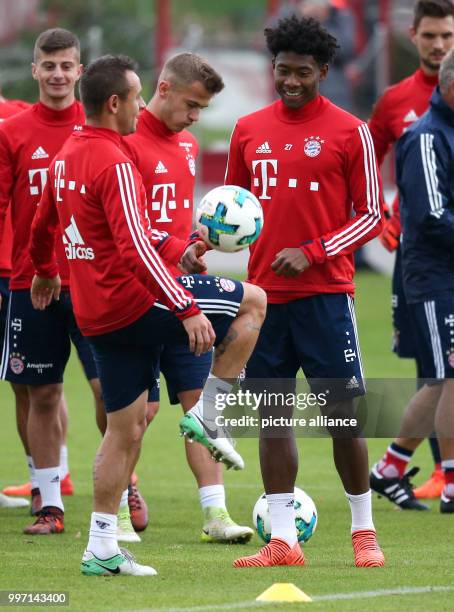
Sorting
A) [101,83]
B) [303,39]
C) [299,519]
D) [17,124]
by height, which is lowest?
[299,519]

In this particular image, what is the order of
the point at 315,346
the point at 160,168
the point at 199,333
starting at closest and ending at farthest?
the point at 199,333 < the point at 315,346 < the point at 160,168

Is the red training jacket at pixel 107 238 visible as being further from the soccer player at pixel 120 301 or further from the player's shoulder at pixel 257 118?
the player's shoulder at pixel 257 118

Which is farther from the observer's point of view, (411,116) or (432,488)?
(411,116)

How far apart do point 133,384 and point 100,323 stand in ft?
1.05

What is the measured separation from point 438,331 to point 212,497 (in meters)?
1.77

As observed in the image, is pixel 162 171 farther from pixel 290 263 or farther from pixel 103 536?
pixel 103 536

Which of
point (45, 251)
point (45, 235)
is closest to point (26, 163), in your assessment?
point (45, 251)

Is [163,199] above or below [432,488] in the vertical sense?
above

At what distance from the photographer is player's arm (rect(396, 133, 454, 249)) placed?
871 centimetres

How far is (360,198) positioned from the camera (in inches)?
280

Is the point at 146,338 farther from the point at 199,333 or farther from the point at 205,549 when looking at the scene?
the point at 205,549

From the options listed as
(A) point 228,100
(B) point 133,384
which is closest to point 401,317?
(B) point 133,384

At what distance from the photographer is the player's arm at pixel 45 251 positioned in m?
7.19

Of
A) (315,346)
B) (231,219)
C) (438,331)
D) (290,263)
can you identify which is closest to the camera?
(231,219)
